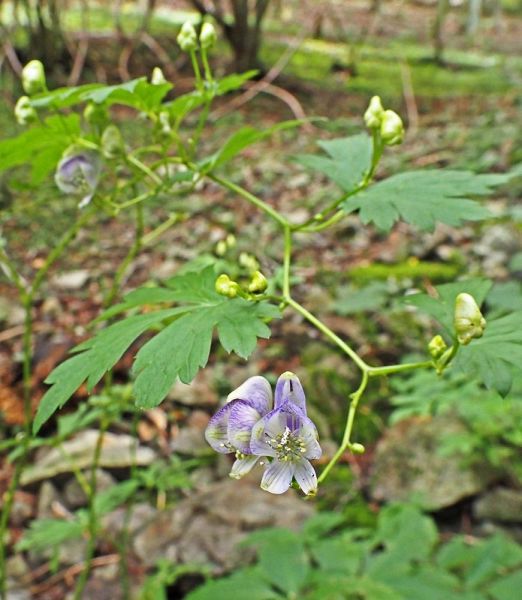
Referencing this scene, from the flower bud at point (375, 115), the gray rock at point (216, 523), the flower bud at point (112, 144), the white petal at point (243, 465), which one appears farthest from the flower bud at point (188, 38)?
the gray rock at point (216, 523)

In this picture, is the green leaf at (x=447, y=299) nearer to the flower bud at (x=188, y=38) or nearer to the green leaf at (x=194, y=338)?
the green leaf at (x=194, y=338)

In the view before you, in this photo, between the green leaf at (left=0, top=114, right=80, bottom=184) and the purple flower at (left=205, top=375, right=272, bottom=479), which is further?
the green leaf at (left=0, top=114, right=80, bottom=184)

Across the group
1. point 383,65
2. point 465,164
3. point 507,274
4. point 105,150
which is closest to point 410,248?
point 507,274

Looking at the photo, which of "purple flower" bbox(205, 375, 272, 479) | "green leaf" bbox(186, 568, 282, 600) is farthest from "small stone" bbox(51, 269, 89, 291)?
"purple flower" bbox(205, 375, 272, 479)

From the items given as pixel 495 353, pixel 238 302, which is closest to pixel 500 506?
pixel 495 353

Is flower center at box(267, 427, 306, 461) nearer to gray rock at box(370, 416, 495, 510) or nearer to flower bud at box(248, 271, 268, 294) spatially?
flower bud at box(248, 271, 268, 294)

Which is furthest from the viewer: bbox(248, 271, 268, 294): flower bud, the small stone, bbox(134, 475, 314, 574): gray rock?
the small stone
